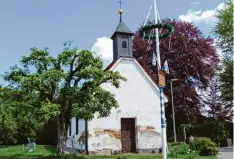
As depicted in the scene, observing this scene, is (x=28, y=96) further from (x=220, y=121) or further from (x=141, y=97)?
(x=220, y=121)

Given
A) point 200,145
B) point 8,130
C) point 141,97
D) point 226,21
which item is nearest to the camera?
point 200,145

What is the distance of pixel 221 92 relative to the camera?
3105 centimetres

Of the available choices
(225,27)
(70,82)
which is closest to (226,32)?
(225,27)

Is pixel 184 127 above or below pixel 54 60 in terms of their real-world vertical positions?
below

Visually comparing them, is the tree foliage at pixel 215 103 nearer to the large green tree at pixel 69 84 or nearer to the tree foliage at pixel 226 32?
the tree foliage at pixel 226 32

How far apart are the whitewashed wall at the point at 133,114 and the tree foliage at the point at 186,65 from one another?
6.20 m

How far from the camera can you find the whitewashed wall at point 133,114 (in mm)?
21688

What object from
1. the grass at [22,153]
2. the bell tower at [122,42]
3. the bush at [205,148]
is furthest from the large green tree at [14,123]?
the bush at [205,148]

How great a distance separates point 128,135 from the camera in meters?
22.8

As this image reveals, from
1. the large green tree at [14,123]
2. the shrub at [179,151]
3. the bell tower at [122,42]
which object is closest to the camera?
the shrub at [179,151]

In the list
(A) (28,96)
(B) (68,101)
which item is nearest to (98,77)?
(B) (68,101)

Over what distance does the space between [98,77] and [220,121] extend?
893 inches

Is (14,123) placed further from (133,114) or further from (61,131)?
(61,131)

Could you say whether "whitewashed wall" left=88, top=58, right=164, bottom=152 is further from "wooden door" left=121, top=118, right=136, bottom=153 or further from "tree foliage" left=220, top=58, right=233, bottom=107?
"tree foliage" left=220, top=58, right=233, bottom=107
